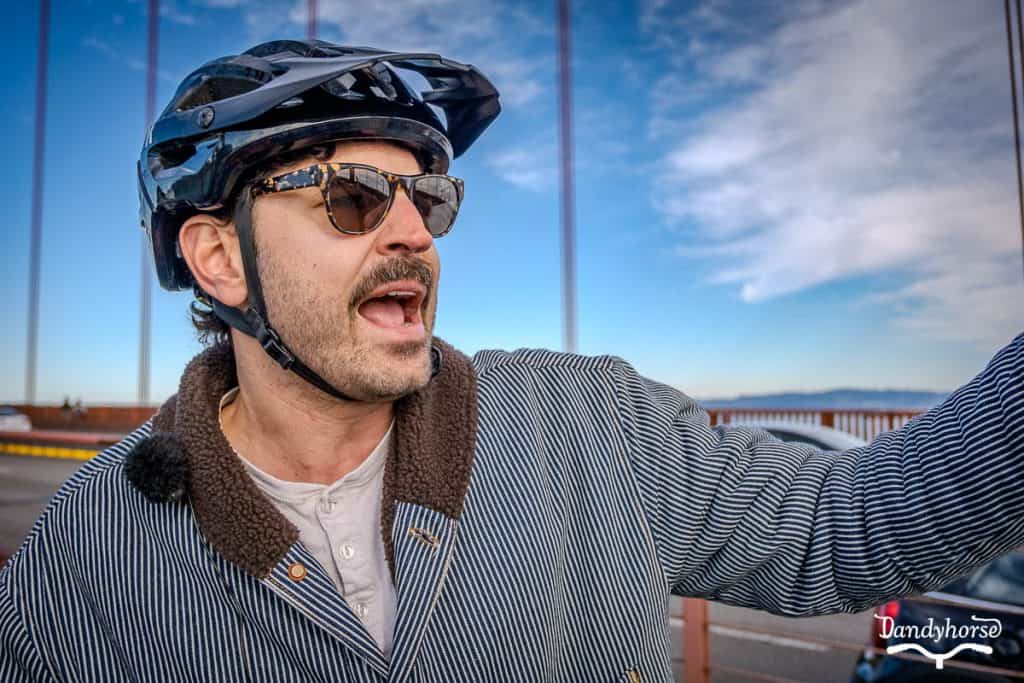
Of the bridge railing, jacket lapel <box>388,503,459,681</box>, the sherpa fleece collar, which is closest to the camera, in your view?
jacket lapel <box>388,503,459,681</box>

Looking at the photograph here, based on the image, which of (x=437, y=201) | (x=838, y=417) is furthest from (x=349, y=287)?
(x=838, y=417)

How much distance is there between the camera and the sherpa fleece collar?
5.08 feet

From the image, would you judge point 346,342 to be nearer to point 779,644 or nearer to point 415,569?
point 415,569

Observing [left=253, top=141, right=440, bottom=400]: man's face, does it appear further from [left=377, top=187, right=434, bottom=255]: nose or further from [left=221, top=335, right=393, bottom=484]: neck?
[left=221, top=335, right=393, bottom=484]: neck

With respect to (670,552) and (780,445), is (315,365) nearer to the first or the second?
(670,552)

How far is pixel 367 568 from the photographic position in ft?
5.36

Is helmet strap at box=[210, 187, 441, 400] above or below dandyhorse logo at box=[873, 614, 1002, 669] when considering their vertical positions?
above

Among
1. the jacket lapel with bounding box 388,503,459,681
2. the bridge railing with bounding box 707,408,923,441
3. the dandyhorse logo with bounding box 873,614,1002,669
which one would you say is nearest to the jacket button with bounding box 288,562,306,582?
the jacket lapel with bounding box 388,503,459,681

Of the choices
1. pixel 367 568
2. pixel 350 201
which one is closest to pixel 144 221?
pixel 350 201

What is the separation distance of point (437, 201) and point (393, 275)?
11.2 inches

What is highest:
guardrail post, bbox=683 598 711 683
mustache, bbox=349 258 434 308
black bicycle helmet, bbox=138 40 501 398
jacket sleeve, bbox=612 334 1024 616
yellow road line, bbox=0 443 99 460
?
black bicycle helmet, bbox=138 40 501 398

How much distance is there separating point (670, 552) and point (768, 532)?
216mm

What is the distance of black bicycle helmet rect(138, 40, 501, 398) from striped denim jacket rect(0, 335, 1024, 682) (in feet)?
1.17

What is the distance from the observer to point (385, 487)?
168 centimetres
